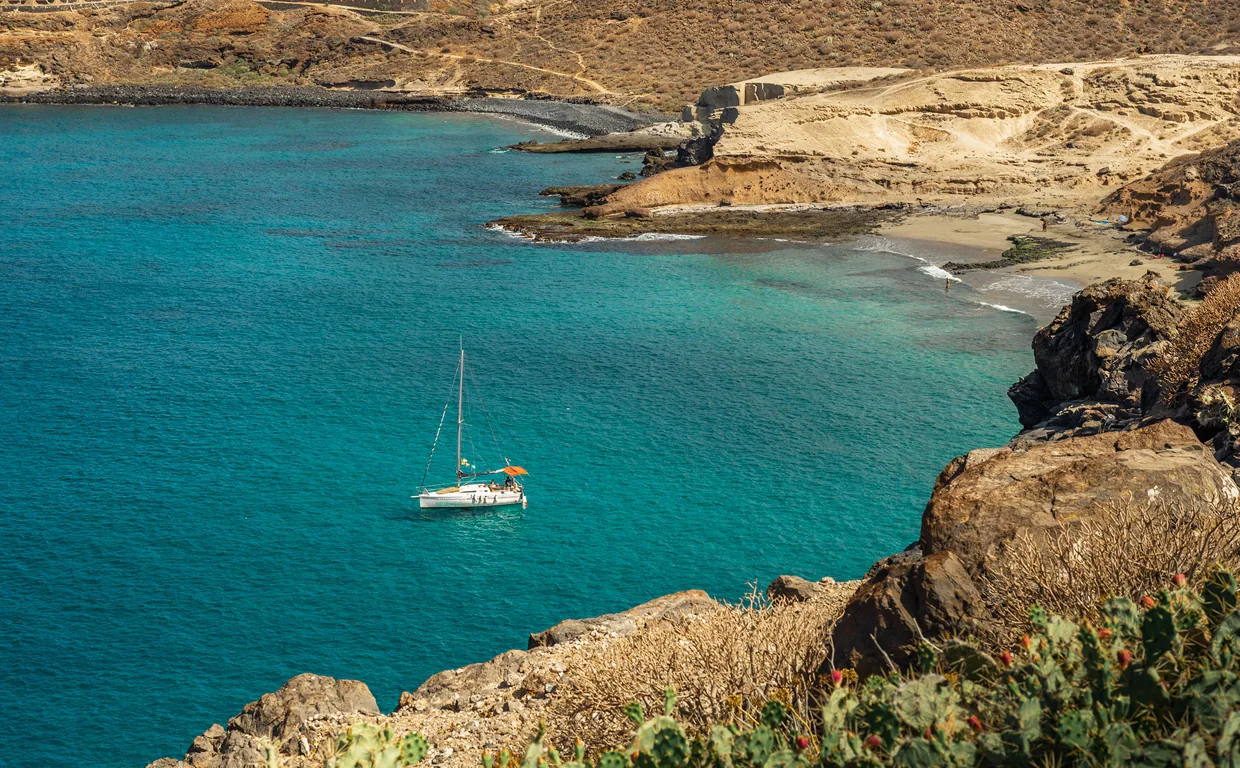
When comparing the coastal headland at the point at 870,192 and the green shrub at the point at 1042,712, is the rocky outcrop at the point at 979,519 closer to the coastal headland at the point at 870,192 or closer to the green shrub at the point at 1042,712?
the coastal headland at the point at 870,192

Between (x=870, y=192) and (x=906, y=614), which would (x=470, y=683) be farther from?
(x=870, y=192)

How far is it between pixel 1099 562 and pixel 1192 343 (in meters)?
13.8

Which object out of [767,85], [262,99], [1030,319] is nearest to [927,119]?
[767,85]

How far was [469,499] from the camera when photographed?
3481 cm

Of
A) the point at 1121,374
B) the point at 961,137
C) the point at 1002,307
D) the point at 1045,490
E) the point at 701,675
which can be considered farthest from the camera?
the point at 961,137

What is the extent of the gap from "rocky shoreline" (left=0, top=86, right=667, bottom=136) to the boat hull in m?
92.3

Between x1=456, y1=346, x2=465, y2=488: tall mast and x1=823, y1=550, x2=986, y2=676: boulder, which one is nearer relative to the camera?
x1=823, y1=550, x2=986, y2=676: boulder

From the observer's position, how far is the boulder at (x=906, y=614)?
12039 mm

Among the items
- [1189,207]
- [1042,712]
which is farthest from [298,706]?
[1189,207]

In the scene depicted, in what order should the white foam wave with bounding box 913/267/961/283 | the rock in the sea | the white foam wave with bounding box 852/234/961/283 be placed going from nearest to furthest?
the rock in the sea → the white foam wave with bounding box 913/267/961/283 → the white foam wave with bounding box 852/234/961/283

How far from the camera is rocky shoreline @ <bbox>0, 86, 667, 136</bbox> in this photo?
418ft

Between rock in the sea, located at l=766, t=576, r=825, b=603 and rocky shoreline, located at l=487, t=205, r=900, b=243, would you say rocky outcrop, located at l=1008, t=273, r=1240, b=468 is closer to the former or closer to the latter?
rock in the sea, located at l=766, t=576, r=825, b=603

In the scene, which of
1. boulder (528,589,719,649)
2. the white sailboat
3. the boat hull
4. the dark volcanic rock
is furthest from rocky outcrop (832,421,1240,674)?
the dark volcanic rock

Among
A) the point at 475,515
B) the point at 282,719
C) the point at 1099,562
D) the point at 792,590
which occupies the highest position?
the point at 1099,562
